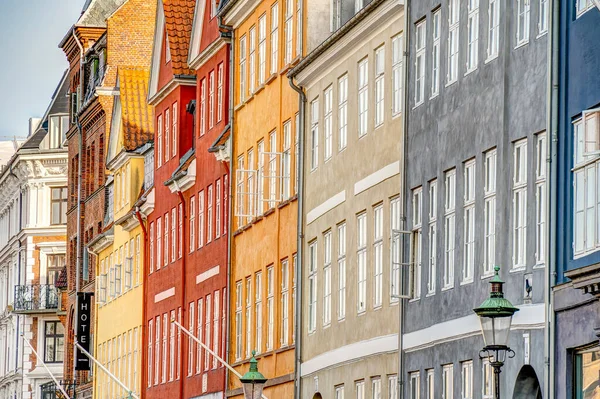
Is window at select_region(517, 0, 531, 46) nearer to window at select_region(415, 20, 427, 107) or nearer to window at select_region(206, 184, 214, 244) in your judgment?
window at select_region(415, 20, 427, 107)

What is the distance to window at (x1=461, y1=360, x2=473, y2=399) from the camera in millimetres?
29203

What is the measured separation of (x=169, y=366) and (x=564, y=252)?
34.0 m

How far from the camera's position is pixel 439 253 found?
31.0 meters

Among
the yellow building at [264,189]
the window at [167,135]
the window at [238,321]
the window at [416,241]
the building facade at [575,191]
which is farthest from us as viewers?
the window at [167,135]

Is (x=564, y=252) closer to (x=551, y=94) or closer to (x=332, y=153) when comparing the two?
(x=551, y=94)

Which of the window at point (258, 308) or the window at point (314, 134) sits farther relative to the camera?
the window at point (258, 308)

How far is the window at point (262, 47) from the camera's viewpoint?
46.6m

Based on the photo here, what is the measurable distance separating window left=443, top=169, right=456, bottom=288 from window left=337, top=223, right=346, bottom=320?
679 centimetres

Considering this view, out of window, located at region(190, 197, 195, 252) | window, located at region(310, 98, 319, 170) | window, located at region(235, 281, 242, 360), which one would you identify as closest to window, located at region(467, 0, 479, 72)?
window, located at region(310, 98, 319, 170)

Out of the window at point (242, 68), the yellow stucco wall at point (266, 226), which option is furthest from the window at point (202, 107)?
the window at point (242, 68)

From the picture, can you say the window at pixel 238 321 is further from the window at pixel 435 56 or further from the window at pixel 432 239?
the window at pixel 435 56

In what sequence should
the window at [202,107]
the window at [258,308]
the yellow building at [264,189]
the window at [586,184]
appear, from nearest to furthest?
Result: the window at [586,184]
the yellow building at [264,189]
the window at [258,308]
the window at [202,107]

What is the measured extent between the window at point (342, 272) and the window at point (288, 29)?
744 centimetres

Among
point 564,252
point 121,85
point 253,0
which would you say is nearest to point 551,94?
point 564,252
